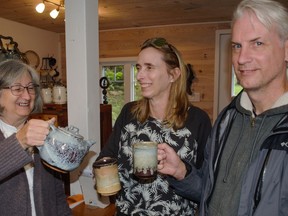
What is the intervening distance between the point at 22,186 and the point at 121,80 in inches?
155

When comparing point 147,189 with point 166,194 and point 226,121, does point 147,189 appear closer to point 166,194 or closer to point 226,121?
point 166,194

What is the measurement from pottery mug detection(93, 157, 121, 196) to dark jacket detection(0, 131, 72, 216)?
0.83 ft

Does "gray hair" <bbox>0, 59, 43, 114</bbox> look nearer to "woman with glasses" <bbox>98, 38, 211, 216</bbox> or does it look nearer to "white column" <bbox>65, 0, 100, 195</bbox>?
"white column" <bbox>65, 0, 100, 195</bbox>

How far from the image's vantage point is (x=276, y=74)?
93cm

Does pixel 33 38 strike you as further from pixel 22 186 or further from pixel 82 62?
pixel 22 186

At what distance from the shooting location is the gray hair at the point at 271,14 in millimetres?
906

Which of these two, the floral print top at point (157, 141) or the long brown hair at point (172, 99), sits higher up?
the long brown hair at point (172, 99)

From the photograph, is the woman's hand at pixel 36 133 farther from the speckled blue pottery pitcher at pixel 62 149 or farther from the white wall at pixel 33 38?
the white wall at pixel 33 38

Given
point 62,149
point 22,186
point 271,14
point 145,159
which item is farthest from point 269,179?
point 22,186

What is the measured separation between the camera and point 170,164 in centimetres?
116

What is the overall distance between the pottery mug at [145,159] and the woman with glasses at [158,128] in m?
0.27

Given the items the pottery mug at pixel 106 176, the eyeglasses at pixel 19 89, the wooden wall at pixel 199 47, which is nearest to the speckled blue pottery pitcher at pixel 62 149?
the pottery mug at pixel 106 176

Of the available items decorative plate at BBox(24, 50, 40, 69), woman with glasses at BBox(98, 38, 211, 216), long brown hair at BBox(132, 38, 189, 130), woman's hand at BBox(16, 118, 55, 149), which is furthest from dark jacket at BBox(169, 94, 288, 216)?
decorative plate at BBox(24, 50, 40, 69)

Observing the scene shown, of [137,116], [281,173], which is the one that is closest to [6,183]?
[137,116]
